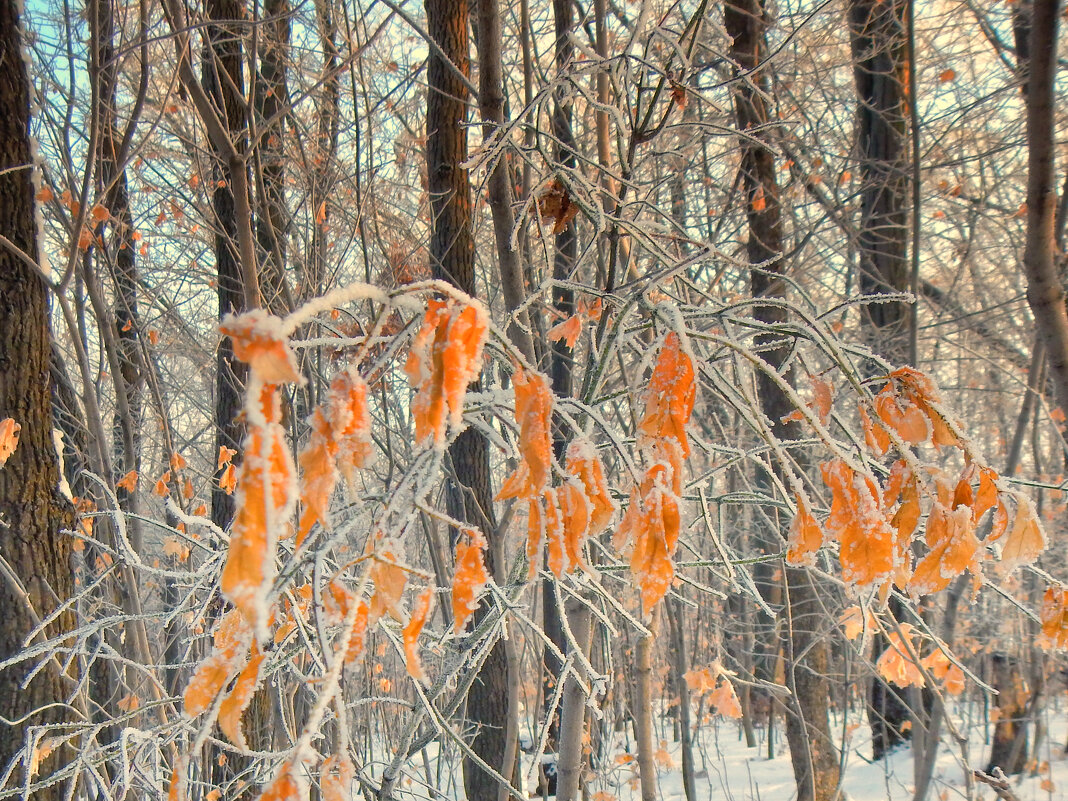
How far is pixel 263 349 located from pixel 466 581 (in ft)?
1.42

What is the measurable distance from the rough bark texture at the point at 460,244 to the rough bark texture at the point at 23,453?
164 centimetres

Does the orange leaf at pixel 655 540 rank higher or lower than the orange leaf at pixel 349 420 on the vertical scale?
lower

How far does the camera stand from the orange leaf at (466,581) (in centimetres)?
87

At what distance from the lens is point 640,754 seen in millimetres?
2342

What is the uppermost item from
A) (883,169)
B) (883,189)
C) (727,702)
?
(883,169)

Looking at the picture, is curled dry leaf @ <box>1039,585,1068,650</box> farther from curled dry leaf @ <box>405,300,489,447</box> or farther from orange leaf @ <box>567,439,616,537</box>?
curled dry leaf @ <box>405,300,489,447</box>

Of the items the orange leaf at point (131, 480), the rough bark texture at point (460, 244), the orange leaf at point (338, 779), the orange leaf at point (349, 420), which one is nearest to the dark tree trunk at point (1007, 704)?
the rough bark texture at point (460, 244)

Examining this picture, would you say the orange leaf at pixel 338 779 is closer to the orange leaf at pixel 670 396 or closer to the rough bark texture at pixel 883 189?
the orange leaf at pixel 670 396

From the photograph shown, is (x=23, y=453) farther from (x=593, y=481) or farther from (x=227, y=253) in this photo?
(x=593, y=481)

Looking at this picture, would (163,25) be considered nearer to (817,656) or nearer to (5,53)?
(5,53)

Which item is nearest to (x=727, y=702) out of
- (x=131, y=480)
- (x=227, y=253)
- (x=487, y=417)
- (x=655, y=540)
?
(x=487, y=417)

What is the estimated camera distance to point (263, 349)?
57cm

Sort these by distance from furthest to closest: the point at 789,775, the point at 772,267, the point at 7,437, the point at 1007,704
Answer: the point at 789,775
the point at 1007,704
the point at 772,267
the point at 7,437

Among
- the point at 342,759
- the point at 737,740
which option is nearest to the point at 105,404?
the point at 342,759
